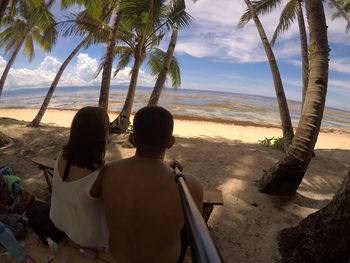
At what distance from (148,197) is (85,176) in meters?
0.59

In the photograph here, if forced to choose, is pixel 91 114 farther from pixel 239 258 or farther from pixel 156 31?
pixel 156 31

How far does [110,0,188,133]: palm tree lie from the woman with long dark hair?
5849mm

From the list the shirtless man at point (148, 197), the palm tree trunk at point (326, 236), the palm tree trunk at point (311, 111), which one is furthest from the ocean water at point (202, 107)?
the shirtless man at point (148, 197)

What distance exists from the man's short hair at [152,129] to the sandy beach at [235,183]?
1.70 m

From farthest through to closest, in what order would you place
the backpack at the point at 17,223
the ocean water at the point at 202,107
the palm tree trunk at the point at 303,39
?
the ocean water at the point at 202,107, the palm tree trunk at the point at 303,39, the backpack at the point at 17,223

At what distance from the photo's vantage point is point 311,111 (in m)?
3.31

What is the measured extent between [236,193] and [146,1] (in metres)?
5.49

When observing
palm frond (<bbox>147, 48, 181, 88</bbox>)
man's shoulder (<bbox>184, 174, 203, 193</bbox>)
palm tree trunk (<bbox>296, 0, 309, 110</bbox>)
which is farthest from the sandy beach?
palm frond (<bbox>147, 48, 181, 88</bbox>)

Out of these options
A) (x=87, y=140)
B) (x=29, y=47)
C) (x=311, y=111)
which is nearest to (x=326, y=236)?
(x=311, y=111)

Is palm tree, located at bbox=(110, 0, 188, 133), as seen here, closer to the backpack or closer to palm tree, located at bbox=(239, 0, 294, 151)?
palm tree, located at bbox=(239, 0, 294, 151)

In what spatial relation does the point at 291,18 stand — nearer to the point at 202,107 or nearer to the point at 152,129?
the point at 152,129

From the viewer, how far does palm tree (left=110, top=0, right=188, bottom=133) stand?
6.70 metres

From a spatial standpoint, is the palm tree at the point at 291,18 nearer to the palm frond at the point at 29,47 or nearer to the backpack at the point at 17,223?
the backpack at the point at 17,223

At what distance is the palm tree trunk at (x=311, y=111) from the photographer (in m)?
3.29
